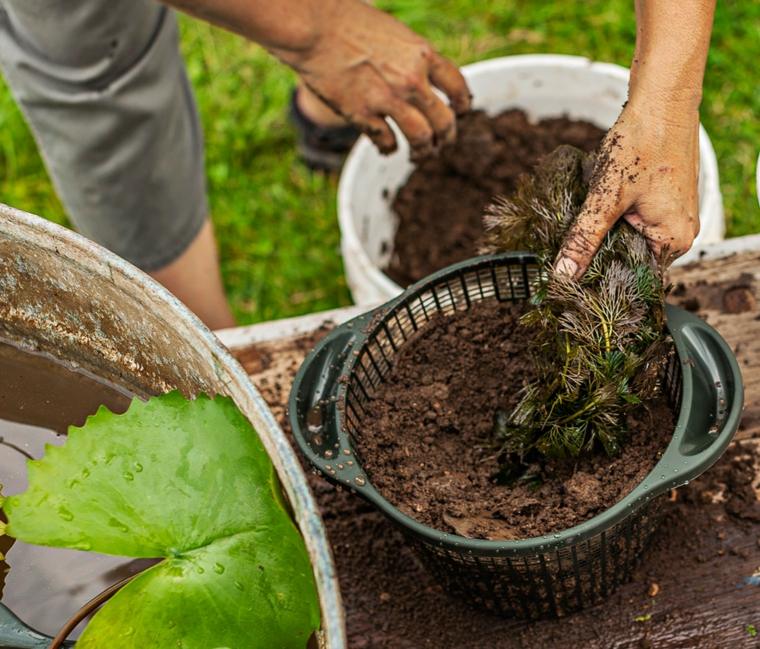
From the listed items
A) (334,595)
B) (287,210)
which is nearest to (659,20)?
(334,595)

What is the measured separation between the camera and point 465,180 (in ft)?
7.82

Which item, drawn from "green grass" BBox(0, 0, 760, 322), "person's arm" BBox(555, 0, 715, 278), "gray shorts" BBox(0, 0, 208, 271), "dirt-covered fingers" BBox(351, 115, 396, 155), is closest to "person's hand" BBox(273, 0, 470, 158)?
"dirt-covered fingers" BBox(351, 115, 396, 155)

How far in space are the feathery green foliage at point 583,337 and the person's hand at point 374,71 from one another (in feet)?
1.61

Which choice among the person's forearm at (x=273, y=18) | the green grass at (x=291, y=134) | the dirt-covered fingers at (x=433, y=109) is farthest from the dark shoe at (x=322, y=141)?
the person's forearm at (x=273, y=18)

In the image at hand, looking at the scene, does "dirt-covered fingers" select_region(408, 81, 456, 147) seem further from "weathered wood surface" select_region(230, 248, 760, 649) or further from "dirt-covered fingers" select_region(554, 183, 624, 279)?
"weathered wood surface" select_region(230, 248, 760, 649)

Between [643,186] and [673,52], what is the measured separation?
0.55 feet

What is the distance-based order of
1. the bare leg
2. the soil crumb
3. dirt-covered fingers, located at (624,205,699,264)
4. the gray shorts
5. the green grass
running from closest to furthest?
dirt-covered fingers, located at (624,205,699,264)
the soil crumb
the gray shorts
the bare leg
the green grass

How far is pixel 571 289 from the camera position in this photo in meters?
1.12

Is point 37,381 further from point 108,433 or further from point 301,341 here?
point 301,341

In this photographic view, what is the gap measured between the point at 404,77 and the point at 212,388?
835 mm

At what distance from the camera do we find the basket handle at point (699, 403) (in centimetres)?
103

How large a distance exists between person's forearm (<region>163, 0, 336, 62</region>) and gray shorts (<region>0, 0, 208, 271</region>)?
0.38 meters

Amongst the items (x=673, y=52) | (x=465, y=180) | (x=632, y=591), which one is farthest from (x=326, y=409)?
(x=465, y=180)

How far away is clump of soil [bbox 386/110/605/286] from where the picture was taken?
2.30m
